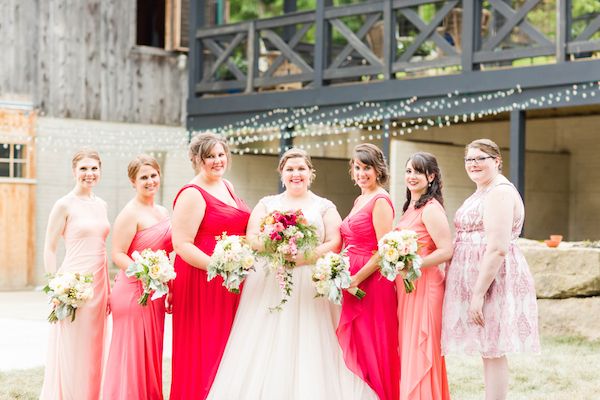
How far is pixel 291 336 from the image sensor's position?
647cm

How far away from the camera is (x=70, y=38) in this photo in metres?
15.8

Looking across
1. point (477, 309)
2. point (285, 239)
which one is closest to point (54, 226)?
point (285, 239)

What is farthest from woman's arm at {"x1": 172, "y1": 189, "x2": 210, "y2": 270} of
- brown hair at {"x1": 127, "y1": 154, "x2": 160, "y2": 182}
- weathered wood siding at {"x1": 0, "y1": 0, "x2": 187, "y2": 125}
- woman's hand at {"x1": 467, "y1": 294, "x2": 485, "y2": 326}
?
weathered wood siding at {"x1": 0, "y1": 0, "x2": 187, "y2": 125}

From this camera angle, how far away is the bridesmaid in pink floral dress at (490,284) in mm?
5969

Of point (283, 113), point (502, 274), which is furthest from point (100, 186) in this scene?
point (502, 274)

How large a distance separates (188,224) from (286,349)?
97 centimetres

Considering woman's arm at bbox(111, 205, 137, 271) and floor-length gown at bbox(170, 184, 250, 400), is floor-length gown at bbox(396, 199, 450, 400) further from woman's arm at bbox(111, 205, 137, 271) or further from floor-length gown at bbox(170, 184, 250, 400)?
woman's arm at bbox(111, 205, 137, 271)

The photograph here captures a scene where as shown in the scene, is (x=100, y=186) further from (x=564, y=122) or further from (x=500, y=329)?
(x=500, y=329)

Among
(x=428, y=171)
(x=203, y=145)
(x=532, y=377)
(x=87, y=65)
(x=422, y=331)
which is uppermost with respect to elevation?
(x=87, y=65)

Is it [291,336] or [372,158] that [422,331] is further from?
[372,158]

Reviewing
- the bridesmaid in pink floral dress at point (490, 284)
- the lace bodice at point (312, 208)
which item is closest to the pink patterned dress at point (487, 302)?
the bridesmaid in pink floral dress at point (490, 284)

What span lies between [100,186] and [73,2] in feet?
9.17

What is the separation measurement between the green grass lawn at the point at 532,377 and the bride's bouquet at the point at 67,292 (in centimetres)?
148

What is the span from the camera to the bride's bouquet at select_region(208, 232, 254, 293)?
620 centimetres
